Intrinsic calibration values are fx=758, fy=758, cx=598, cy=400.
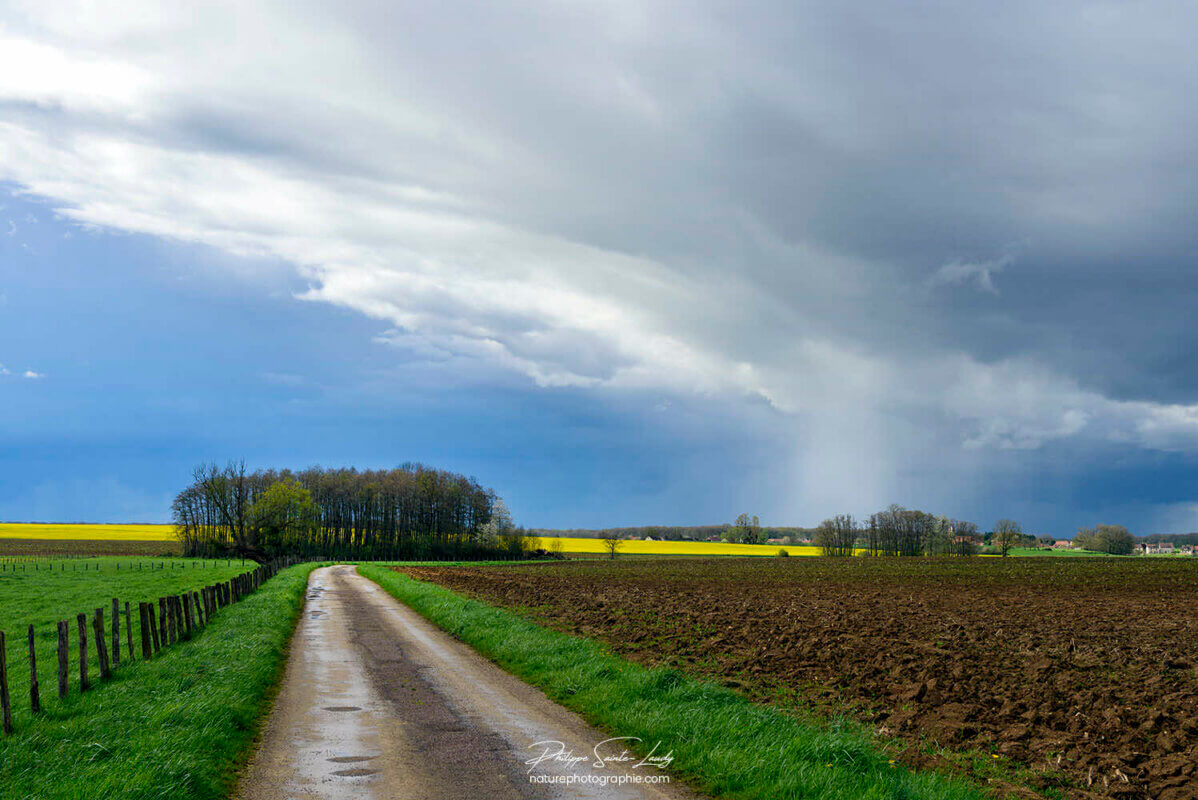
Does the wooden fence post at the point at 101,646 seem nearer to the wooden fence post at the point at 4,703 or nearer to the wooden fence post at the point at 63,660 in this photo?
the wooden fence post at the point at 63,660

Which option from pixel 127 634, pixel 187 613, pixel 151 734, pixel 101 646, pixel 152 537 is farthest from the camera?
pixel 152 537

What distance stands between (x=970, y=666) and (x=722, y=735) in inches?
377

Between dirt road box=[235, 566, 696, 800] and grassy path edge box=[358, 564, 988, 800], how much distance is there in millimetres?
485

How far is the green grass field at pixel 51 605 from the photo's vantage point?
63.0 ft

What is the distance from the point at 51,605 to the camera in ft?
133

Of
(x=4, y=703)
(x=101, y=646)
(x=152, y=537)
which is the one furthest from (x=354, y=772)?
(x=152, y=537)

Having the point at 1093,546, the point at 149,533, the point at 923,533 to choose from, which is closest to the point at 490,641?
the point at 923,533

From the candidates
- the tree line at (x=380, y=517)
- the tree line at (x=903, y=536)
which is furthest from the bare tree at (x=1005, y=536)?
the tree line at (x=380, y=517)

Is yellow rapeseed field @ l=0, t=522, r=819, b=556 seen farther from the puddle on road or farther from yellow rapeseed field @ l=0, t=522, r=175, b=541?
the puddle on road

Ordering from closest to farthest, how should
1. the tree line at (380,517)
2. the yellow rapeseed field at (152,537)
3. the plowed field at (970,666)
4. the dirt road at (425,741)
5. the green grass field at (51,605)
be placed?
the dirt road at (425,741), the plowed field at (970,666), the green grass field at (51,605), the tree line at (380,517), the yellow rapeseed field at (152,537)

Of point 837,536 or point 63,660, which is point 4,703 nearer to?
point 63,660

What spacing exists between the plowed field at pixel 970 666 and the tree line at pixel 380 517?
9802 centimetres

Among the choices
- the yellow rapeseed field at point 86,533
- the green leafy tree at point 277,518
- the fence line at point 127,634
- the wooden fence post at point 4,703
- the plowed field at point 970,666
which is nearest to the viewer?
the plowed field at point 970,666

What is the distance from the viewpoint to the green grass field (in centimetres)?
1921
